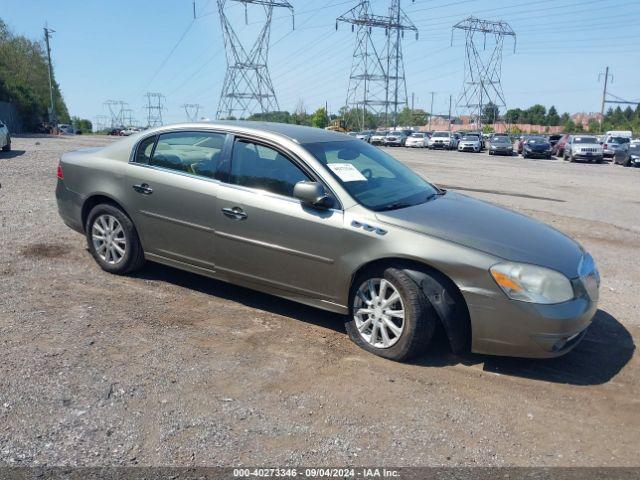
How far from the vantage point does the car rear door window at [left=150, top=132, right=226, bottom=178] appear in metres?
5.12

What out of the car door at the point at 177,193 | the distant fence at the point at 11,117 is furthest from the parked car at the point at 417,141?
the car door at the point at 177,193

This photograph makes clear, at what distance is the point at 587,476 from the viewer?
2.91 meters

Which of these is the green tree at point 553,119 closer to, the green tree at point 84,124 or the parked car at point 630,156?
the parked car at point 630,156

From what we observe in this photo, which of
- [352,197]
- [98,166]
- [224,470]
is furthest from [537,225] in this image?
[98,166]

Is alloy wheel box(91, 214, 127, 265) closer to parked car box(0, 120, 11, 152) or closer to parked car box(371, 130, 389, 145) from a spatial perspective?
parked car box(0, 120, 11, 152)

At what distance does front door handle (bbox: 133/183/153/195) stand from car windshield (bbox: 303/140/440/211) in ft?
5.20

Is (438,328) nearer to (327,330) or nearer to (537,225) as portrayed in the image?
(327,330)

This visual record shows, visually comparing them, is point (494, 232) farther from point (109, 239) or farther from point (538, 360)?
point (109, 239)

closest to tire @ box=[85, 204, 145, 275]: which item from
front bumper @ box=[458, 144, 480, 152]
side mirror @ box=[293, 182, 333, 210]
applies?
side mirror @ box=[293, 182, 333, 210]

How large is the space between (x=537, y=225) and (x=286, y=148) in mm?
2156

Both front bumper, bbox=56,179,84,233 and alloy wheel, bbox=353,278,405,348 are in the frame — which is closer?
alloy wheel, bbox=353,278,405,348

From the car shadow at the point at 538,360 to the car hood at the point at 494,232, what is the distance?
2.33ft

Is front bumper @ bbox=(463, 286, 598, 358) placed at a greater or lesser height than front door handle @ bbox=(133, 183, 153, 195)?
lesser

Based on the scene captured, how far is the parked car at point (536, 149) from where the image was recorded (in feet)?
121
